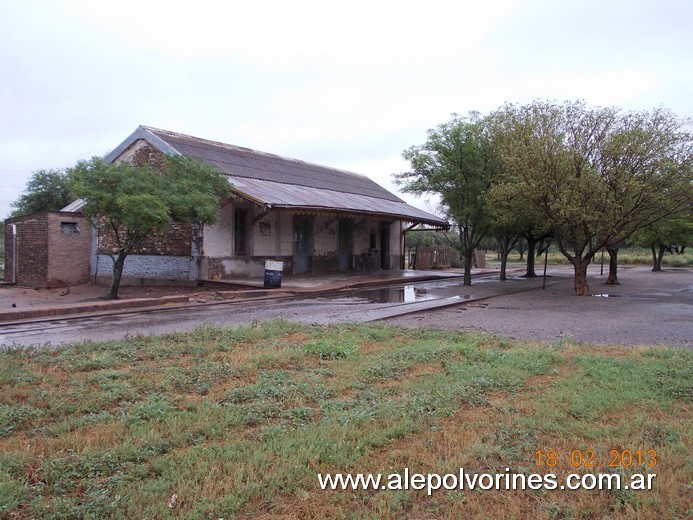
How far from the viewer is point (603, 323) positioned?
1112cm

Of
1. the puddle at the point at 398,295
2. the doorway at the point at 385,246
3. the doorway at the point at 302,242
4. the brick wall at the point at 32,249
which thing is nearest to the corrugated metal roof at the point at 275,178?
the doorway at the point at 302,242

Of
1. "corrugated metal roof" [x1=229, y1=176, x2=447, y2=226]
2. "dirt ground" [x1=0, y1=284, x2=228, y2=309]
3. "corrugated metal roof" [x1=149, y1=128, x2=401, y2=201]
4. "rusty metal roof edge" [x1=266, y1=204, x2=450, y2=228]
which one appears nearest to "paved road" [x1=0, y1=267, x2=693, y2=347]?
"dirt ground" [x1=0, y1=284, x2=228, y2=309]

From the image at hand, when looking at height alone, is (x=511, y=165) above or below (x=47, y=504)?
above

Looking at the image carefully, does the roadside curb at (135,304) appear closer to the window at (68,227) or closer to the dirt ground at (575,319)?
the dirt ground at (575,319)

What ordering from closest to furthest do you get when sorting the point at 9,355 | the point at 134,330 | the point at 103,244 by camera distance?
the point at 9,355
the point at 134,330
the point at 103,244

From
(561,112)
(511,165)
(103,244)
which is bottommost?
(103,244)

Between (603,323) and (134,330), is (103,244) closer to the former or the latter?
(134,330)

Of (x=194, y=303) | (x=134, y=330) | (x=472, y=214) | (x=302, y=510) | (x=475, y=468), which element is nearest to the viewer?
(x=302, y=510)

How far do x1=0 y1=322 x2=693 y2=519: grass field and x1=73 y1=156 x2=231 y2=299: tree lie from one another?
7430 mm

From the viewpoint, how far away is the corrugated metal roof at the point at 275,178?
785 inches

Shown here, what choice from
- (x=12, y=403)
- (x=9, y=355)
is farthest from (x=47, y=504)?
(x=9, y=355)

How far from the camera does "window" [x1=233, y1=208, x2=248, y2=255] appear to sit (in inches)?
806

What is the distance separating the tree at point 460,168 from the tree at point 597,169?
1.95 metres

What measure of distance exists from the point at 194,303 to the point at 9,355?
7.80 metres
